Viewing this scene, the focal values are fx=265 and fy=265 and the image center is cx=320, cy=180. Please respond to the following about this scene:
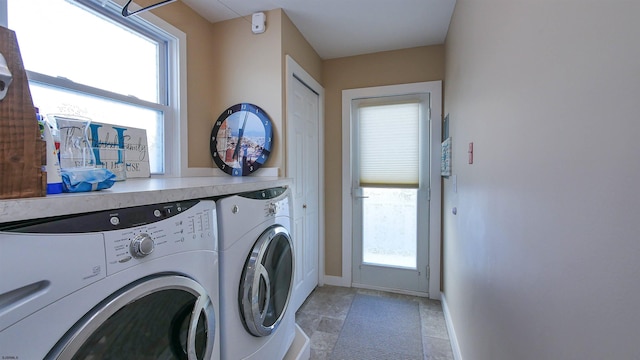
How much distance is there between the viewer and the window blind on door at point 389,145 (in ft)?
8.52

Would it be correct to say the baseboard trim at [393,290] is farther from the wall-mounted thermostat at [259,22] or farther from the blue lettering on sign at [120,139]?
the wall-mounted thermostat at [259,22]

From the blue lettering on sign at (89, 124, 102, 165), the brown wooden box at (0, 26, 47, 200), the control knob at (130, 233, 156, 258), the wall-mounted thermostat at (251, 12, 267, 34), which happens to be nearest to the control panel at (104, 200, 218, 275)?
the control knob at (130, 233, 156, 258)

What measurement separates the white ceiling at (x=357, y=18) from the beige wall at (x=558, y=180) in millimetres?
884

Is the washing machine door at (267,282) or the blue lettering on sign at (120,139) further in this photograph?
the blue lettering on sign at (120,139)

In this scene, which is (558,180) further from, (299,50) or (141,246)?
(299,50)

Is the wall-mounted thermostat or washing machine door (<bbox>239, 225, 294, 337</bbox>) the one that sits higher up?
the wall-mounted thermostat

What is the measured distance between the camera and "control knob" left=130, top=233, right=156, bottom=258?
0.68 metres

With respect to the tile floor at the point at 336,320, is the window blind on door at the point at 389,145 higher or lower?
higher

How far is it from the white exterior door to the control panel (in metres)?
1.14

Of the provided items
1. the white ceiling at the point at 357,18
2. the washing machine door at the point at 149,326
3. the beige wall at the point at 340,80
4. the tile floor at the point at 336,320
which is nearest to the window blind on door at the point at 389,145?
the beige wall at the point at 340,80

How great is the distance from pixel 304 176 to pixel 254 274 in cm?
140

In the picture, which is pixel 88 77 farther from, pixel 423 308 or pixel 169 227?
pixel 423 308

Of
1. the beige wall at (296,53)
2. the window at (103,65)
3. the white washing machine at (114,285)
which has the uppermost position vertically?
the beige wall at (296,53)

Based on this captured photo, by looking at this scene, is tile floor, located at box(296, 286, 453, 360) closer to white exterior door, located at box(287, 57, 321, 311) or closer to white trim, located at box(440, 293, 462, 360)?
white trim, located at box(440, 293, 462, 360)
